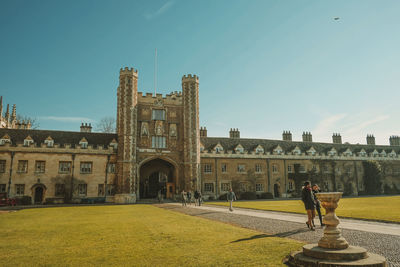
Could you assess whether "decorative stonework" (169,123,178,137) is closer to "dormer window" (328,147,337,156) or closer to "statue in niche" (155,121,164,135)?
"statue in niche" (155,121,164,135)

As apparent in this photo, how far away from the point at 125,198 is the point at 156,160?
800 cm

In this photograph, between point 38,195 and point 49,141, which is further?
point 49,141

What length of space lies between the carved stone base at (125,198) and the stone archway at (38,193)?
25.8ft

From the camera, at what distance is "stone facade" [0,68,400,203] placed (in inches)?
1281

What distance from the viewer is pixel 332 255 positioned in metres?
5.62

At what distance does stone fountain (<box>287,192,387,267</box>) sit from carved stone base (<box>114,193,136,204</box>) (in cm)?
2840

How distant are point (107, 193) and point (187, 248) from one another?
2926cm

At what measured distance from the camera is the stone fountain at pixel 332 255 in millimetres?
5340

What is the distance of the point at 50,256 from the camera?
260 inches

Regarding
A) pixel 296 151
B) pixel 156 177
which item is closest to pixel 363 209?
pixel 296 151

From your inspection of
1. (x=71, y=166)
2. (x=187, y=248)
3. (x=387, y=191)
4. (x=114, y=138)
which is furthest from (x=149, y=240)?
(x=387, y=191)

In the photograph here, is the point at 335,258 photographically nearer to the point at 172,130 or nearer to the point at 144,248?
the point at 144,248

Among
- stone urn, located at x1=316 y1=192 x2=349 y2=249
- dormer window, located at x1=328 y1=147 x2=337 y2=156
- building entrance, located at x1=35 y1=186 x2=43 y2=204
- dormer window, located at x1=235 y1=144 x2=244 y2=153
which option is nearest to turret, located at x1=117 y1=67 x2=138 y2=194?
building entrance, located at x1=35 y1=186 x2=43 y2=204

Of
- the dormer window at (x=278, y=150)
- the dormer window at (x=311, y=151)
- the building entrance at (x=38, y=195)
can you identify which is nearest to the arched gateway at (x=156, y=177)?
the building entrance at (x=38, y=195)
